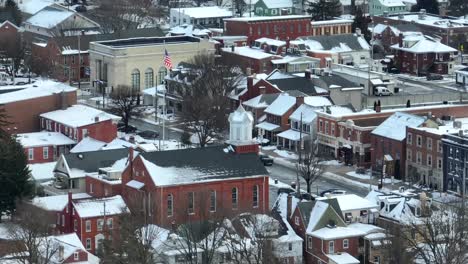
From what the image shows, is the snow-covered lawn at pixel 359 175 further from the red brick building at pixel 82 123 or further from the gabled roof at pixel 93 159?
the red brick building at pixel 82 123

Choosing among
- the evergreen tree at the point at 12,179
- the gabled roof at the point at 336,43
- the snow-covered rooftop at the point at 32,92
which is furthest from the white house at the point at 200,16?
the evergreen tree at the point at 12,179

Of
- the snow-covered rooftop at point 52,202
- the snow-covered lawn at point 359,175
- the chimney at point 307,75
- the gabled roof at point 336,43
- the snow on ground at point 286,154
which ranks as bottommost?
the snow-covered lawn at point 359,175

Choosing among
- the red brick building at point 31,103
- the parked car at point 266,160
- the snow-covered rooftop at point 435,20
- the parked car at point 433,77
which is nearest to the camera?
the parked car at point 266,160

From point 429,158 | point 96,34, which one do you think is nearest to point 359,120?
point 429,158

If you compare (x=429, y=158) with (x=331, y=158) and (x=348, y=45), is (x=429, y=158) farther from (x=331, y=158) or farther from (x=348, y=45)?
(x=348, y=45)

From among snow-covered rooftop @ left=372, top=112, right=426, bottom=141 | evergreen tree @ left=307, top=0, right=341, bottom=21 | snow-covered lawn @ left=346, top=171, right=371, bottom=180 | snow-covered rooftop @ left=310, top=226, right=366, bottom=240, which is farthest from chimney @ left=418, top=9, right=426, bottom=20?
snow-covered rooftop @ left=310, top=226, right=366, bottom=240

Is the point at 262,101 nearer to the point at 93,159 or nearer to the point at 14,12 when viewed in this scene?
the point at 93,159

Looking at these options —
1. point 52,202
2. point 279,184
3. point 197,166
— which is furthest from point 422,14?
point 52,202
